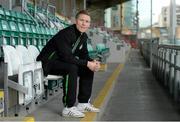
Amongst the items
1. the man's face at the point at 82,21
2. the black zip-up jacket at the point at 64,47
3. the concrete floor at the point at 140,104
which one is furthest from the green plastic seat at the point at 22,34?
the man's face at the point at 82,21

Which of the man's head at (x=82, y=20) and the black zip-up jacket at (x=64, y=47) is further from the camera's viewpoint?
the man's head at (x=82, y=20)

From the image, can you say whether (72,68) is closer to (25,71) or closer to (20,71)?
(25,71)

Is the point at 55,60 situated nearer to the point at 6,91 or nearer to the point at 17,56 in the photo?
the point at 17,56

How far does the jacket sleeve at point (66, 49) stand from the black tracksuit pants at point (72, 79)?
65 millimetres

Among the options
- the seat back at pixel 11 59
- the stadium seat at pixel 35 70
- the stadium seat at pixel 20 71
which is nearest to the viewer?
the stadium seat at pixel 20 71

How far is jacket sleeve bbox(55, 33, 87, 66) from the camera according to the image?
581 centimetres

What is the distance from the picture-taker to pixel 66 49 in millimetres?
5844

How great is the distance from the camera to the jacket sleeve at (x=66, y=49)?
5.81 m

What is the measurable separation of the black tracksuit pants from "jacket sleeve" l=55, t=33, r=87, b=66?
0.06 metres

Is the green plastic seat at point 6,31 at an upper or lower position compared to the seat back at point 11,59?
upper

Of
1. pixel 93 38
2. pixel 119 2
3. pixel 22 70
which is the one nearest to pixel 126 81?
pixel 22 70

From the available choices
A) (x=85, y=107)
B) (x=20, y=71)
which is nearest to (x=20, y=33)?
(x=85, y=107)

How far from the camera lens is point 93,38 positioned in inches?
917

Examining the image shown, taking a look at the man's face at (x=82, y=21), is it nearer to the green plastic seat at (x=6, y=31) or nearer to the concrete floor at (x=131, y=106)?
the concrete floor at (x=131, y=106)
